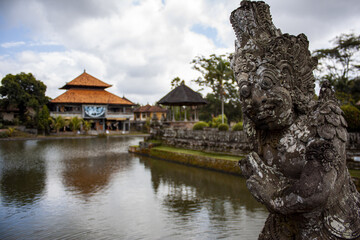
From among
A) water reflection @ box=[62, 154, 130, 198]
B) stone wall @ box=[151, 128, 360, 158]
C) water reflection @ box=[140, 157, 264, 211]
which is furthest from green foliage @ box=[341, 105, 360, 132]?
water reflection @ box=[62, 154, 130, 198]

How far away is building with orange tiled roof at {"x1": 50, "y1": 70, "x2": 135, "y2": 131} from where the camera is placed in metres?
32.9

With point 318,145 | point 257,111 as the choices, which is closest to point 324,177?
point 318,145

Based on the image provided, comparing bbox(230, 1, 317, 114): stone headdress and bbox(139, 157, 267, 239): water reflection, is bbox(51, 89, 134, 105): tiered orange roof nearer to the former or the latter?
bbox(139, 157, 267, 239): water reflection

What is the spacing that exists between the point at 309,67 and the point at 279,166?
0.68 meters

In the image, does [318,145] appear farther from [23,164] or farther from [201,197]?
[23,164]

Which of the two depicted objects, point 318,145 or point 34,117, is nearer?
point 318,145

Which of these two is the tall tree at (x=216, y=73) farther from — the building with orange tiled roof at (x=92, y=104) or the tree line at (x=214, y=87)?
the building with orange tiled roof at (x=92, y=104)

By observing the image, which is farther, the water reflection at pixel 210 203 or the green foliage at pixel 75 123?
the green foliage at pixel 75 123

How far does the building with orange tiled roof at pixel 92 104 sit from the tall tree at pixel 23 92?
71.1 inches

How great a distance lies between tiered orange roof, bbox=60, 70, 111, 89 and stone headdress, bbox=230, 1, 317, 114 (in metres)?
35.5

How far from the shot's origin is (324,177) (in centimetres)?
139

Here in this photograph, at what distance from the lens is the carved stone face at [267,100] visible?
5.13 feet

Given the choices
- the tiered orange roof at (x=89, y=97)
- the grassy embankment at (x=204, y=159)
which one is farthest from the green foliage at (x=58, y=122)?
the grassy embankment at (x=204, y=159)

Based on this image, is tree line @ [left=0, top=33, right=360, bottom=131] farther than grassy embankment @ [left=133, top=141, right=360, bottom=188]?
Yes
